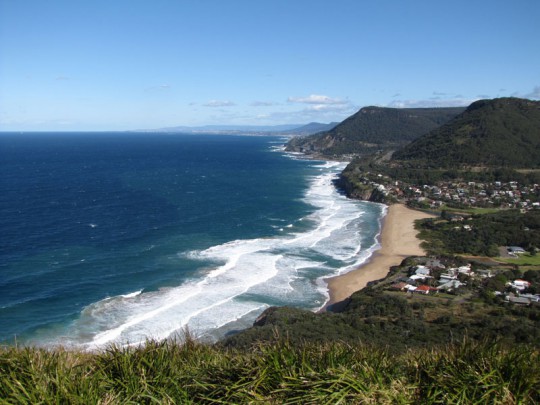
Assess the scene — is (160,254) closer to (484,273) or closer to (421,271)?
(421,271)

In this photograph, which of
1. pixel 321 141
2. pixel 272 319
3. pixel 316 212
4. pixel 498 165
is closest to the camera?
pixel 272 319

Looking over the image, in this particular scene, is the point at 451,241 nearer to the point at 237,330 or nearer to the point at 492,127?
the point at 237,330

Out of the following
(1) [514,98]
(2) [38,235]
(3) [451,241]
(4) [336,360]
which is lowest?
(3) [451,241]

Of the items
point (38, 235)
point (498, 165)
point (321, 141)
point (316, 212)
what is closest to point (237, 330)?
point (38, 235)

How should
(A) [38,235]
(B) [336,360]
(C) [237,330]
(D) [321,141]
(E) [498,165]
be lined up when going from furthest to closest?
(D) [321,141], (E) [498,165], (A) [38,235], (C) [237,330], (B) [336,360]

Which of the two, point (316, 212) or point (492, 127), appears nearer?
point (316, 212)

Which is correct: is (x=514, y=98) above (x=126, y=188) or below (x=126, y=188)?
above

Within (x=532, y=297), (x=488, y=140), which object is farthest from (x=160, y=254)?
(x=488, y=140)

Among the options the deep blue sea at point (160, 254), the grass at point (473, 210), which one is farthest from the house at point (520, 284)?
the grass at point (473, 210)
